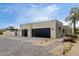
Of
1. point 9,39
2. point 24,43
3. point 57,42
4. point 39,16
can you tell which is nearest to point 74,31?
point 57,42

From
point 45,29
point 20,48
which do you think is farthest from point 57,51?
point 20,48

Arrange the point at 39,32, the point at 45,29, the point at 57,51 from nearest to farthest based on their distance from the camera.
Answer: the point at 57,51
the point at 45,29
the point at 39,32

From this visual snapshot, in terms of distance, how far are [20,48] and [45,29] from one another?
30.5 inches

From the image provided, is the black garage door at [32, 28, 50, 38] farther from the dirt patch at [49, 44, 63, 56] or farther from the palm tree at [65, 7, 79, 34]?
the palm tree at [65, 7, 79, 34]

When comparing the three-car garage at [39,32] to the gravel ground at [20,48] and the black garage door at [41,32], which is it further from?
the gravel ground at [20,48]

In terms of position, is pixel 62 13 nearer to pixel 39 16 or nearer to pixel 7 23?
pixel 39 16

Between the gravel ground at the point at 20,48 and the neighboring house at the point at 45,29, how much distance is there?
7.1 inches

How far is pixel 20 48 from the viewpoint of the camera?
214 inches

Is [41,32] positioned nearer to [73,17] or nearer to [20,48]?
[20,48]

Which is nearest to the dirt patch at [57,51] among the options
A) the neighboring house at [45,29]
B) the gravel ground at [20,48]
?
the gravel ground at [20,48]

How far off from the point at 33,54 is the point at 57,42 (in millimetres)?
666

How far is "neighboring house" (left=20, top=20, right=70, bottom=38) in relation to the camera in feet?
17.8

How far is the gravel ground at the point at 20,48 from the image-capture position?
536 centimetres

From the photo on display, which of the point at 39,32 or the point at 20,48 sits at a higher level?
the point at 39,32
